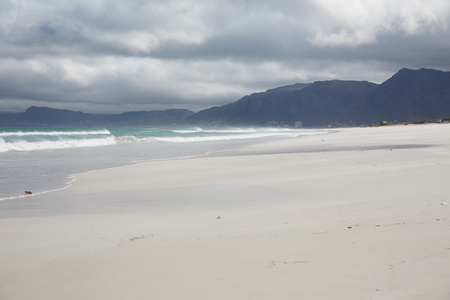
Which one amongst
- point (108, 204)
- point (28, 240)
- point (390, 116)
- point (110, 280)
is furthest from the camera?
point (390, 116)

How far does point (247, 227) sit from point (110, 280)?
7.52 feet

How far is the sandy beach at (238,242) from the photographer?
360 cm

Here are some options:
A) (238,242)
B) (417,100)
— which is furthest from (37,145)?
(417,100)

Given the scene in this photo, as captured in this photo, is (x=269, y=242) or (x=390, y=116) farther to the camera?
(x=390, y=116)

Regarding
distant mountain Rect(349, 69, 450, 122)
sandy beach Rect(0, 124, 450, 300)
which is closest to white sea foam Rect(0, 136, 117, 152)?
sandy beach Rect(0, 124, 450, 300)

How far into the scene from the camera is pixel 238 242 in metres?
4.90

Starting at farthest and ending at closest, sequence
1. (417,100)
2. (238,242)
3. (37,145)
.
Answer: (417,100) → (37,145) → (238,242)

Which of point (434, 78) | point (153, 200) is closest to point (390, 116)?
point (434, 78)

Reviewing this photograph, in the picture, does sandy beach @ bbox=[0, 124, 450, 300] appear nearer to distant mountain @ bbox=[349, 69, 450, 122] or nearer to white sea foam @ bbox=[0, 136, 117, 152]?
white sea foam @ bbox=[0, 136, 117, 152]

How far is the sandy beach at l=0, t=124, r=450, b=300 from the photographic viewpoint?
3598 millimetres

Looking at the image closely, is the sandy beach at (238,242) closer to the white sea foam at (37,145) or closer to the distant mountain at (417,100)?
the white sea foam at (37,145)

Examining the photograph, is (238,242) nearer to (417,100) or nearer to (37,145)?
(37,145)

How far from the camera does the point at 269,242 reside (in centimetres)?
484

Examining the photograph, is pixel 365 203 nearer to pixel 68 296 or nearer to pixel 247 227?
pixel 247 227
